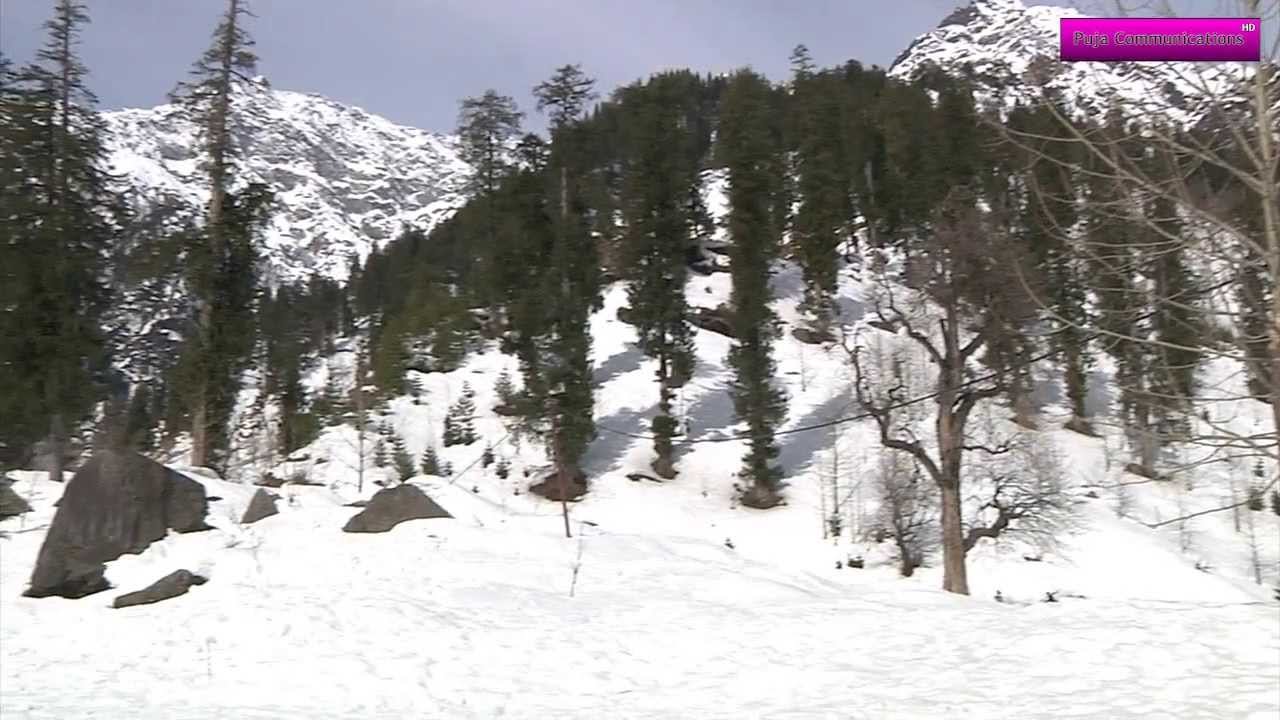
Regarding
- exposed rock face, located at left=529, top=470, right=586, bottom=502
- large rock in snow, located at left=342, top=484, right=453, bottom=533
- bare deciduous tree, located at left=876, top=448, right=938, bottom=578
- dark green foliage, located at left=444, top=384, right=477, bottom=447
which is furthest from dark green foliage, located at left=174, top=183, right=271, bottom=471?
bare deciduous tree, located at left=876, top=448, right=938, bottom=578

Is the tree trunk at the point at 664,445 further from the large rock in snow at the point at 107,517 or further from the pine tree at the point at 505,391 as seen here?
the large rock in snow at the point at 107,517

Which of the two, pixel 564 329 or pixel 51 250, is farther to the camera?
pixel 564 329

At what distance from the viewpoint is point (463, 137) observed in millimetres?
42000

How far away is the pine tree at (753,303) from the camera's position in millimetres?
27625

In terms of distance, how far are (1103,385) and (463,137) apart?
3131 centimetres

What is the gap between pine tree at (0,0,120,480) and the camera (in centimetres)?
1947

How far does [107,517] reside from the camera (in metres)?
14.5

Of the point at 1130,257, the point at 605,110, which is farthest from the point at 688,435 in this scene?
the point at 605,110

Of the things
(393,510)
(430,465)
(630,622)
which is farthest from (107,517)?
(430,465)

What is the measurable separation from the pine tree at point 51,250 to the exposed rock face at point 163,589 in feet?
30.3

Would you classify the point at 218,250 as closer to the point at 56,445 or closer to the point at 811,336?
the point at 56,445

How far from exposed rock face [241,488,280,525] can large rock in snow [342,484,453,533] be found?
1561 mm

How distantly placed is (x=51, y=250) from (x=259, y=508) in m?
8.56

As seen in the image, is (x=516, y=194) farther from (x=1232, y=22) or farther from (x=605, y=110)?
(x=1232, y=22)
